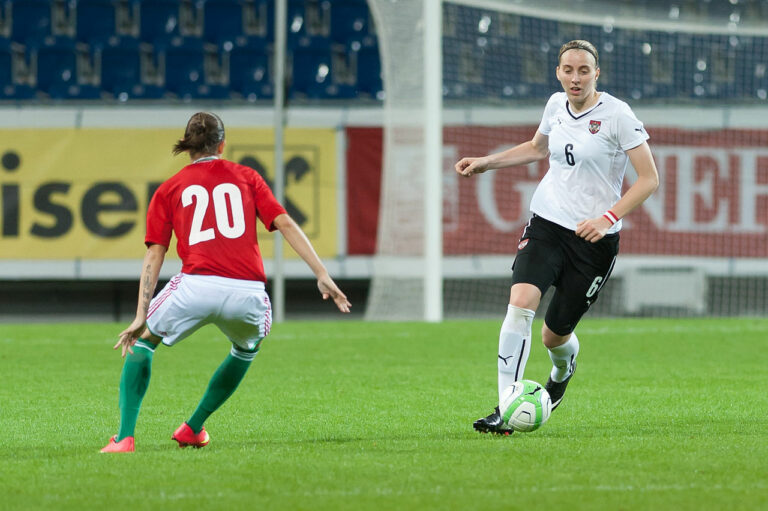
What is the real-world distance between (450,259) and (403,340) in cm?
311

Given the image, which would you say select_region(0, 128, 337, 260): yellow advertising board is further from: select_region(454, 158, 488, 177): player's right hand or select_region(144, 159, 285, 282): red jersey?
select_region(144, 159, 285, 282): red jersey

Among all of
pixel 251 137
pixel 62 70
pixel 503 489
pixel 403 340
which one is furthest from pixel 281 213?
pixel 62 70

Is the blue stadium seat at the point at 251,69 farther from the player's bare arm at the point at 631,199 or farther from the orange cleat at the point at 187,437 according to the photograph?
the orange cleat at the point at 187,437

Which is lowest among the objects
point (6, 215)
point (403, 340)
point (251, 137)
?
point (403, 340)

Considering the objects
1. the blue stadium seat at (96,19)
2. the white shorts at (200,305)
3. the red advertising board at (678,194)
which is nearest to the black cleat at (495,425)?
the white shorts at (200,305)

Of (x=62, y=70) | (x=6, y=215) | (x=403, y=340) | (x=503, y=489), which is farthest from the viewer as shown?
(x=62, y=70)

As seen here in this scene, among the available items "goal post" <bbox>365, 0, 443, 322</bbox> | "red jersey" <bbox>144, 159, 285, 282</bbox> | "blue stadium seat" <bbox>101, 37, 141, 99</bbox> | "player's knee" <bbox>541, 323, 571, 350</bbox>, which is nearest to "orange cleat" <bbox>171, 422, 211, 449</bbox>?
"red jersey" <bbox>144, 159, 285, 282</bbox>

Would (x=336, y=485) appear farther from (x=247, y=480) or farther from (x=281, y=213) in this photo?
(x=281, y=213)

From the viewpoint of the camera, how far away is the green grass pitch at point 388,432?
3.93 metres

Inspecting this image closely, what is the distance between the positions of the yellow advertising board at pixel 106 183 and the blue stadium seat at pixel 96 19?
93.8 inches

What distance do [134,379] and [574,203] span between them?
2.09 metres

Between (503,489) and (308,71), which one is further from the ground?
(308,71)

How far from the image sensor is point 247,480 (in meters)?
4.18

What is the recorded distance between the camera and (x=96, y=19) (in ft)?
50.4
